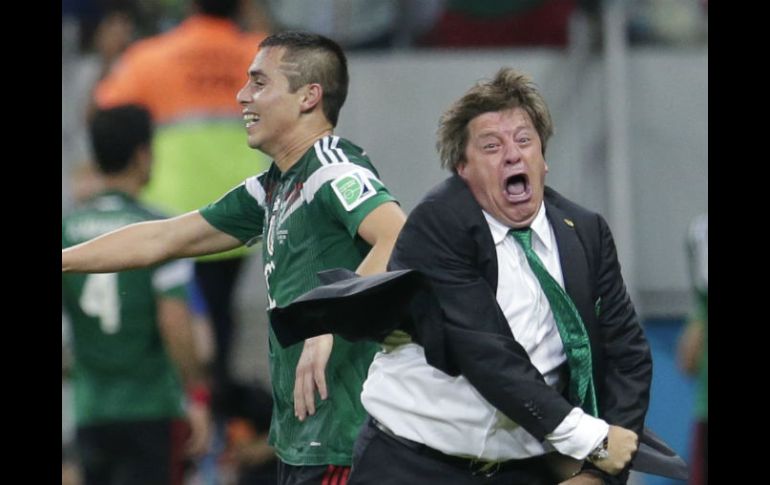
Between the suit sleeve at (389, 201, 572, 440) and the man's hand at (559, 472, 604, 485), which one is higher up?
the suit sleeve at (389, 201, 572, 440)

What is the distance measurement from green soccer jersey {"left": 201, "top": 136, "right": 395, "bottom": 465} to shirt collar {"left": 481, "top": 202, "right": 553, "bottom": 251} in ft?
2.23

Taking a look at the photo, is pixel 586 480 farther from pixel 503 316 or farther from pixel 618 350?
pixel 503 316

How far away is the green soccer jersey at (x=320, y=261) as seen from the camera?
20.6 feet

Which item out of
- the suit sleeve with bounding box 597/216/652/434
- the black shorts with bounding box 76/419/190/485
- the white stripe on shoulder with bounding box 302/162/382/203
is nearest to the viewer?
the suit sleeve with bounding box 597/216/652/434

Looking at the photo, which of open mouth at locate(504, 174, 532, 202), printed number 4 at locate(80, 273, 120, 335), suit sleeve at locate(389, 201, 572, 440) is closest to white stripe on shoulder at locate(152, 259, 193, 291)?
printed number 4 at locate(80, 273, 120, 335)

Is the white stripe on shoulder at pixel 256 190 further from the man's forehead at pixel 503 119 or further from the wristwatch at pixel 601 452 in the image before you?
the wristwatch at pixel 601 452

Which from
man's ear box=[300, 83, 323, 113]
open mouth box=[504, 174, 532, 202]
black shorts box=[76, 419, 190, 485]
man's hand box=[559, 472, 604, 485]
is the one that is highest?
man's ear box=[300, 83, 323, 113]

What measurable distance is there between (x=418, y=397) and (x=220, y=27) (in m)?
4.93

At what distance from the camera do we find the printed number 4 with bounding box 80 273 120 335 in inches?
346

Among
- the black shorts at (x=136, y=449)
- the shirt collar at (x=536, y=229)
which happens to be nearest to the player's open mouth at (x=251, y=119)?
the shirt collar at (x=536, y=229)

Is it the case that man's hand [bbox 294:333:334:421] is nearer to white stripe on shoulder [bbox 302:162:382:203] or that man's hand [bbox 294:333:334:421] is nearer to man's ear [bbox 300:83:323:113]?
white stripe on shoulder [bbox 302:162:382:203]
